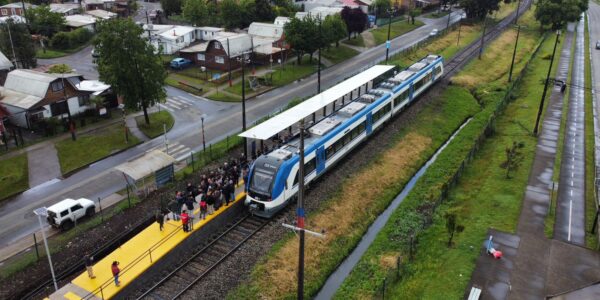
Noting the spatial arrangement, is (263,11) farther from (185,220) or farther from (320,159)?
(185,220)

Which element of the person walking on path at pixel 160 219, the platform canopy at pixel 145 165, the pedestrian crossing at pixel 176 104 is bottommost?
the pedestrian crossing at pixel 176 104

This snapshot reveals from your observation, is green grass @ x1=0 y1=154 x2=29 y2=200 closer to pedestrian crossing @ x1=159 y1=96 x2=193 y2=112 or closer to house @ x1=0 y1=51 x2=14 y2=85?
pedestrian crossing @ x1=159 y1=96 x2=193 y2=112

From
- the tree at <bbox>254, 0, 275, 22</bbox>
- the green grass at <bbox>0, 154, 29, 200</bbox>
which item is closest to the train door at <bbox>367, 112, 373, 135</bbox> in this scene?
the green grass at <bbox>0, 154, 29, 200</bbox>

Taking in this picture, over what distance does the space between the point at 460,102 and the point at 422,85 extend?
492cm

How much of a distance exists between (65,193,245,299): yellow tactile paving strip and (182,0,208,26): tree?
65.5 meters

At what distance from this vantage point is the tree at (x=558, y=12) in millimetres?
85375

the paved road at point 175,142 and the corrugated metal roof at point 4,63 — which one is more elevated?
the corrugated metal roof at point 4,63

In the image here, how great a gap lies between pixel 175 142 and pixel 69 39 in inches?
1917

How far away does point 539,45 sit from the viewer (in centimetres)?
7856

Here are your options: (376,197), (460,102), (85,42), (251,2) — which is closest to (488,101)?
(460,102)

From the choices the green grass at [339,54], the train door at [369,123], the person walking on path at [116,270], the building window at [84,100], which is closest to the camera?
the person walking on path at [116,270]

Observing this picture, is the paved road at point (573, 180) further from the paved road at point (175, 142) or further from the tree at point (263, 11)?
the tree at point (263, 11)

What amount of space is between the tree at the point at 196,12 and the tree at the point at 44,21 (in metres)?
22.7

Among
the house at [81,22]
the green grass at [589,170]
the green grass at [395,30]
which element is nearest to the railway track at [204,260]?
the green grass at [589,170]
